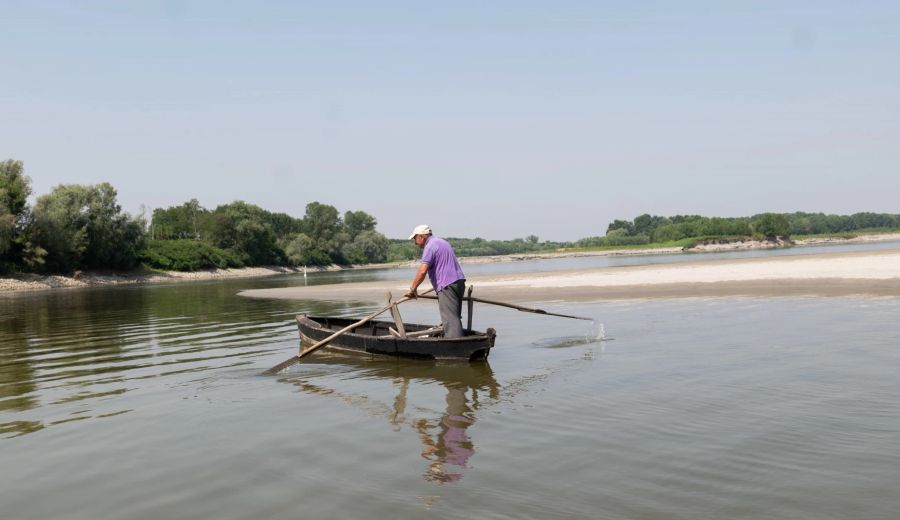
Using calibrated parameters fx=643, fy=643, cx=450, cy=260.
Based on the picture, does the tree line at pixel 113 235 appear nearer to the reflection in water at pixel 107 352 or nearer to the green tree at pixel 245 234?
the green tree at pixel 245 234

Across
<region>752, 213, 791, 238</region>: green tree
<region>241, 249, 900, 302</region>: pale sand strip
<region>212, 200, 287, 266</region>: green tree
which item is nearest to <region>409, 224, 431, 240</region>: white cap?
<region>241, 249, 900, 302</region>: pale sand strip

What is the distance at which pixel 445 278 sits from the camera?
14.1m

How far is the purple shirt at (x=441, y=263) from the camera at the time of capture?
553 inches

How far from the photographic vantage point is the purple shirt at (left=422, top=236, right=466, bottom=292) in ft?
46.1

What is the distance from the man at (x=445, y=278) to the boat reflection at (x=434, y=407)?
91 cm

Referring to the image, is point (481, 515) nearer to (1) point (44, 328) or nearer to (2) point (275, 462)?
(2) point (275, 462)

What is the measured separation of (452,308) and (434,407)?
4.50m

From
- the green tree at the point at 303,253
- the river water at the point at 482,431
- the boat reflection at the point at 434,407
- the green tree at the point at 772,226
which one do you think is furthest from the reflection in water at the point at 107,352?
the green tree at the point at 772,226

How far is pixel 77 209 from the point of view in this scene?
279ft

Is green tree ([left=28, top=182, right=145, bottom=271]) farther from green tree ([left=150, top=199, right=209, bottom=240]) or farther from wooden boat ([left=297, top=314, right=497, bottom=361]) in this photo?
wooden boat ([left=297, top=314, right=497, bottom=361])

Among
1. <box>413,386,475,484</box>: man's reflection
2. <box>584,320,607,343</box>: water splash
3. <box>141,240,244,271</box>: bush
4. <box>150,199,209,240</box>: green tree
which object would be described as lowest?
<box>584,320,607,343</box>: water splash

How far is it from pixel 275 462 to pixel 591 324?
47.6 feet

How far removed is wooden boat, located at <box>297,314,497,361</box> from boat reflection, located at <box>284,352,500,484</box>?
0.74ft

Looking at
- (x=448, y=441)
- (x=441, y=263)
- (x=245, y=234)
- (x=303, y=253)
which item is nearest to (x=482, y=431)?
(x=448, y=441)
